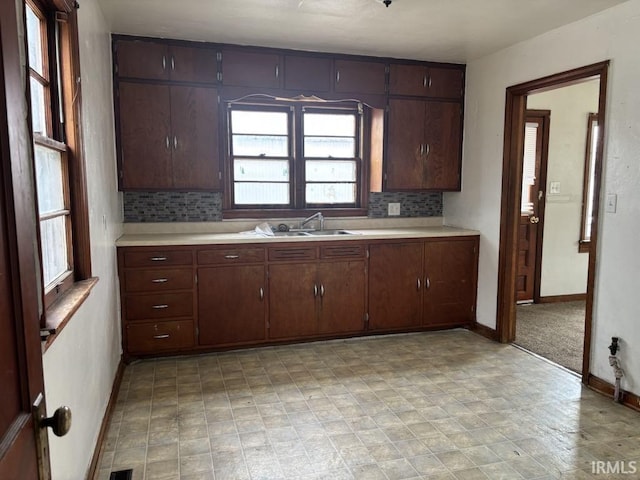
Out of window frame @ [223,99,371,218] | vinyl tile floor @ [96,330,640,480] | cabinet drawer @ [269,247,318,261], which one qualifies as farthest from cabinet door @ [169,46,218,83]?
vinyl tile floor @ [96,330,640,480]

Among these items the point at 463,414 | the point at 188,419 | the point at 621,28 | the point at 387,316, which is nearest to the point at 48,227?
the point at 188,419

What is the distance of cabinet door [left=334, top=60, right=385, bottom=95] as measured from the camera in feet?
13.3

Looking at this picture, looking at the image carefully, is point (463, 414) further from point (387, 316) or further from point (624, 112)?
point (624, 112)

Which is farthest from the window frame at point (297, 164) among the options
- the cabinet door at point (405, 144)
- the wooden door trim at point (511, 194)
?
the wooden door trim at point (511, 194)

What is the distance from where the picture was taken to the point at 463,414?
2736 millimetres

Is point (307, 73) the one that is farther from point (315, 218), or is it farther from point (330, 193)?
point (315, 218)

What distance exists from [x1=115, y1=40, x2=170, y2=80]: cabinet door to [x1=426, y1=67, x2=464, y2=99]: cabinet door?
2280mm

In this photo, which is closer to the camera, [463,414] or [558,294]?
[463,414]

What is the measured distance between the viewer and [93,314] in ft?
7.77

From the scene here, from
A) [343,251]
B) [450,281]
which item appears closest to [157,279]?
[343,251]

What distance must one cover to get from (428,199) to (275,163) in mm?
1603

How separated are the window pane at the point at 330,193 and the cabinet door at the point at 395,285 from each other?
2.46ft

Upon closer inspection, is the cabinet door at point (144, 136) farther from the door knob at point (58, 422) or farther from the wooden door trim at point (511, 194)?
the door knob at point (58, 422)

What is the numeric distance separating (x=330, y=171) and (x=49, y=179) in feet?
9.54
